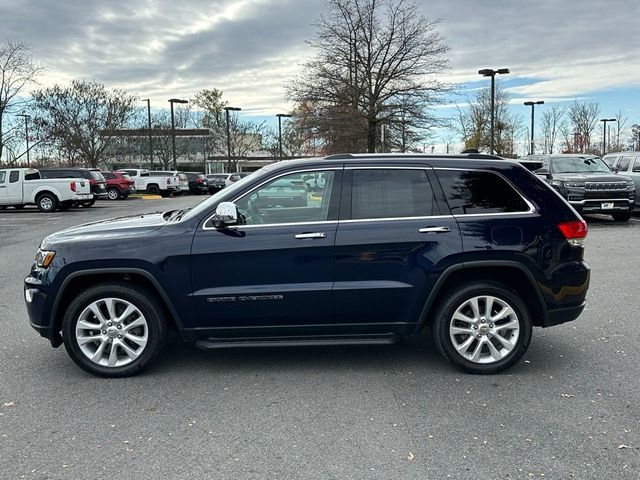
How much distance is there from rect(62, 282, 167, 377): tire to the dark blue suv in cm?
1

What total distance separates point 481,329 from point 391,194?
130cm

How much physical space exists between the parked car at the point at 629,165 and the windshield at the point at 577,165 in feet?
3.59

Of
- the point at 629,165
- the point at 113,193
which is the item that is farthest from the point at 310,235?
the point at 113,193

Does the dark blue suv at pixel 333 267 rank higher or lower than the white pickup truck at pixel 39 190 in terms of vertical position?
lower

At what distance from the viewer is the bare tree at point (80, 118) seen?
123 feet

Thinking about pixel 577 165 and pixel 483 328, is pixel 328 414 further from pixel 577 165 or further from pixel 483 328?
pixel 577 165

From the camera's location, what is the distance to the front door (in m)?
4.41

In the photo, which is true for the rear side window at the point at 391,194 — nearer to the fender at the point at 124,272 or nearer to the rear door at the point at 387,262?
the rear door at the point at 387,262

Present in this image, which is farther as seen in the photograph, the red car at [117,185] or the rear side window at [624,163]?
the red car at [117,185]

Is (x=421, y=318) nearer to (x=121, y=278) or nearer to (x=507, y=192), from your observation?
(x=507, y=192)

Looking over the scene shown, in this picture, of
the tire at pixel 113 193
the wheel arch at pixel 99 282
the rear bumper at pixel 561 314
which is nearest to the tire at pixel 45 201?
the tire at pixel 113 193

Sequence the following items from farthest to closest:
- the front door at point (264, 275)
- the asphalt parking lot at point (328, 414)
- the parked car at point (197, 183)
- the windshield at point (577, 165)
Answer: the parked car at point (197, 183), the windshield at point (577, 165), the front door at point (264, 275), the asphalt parking lot at point (328, 414)

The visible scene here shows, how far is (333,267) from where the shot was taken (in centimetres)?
443

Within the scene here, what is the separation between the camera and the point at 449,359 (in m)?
4.58
